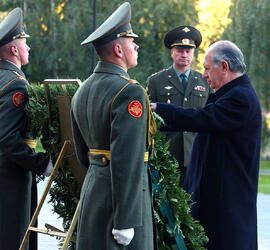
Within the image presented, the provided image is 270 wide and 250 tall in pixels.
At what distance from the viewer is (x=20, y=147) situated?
5.30 m

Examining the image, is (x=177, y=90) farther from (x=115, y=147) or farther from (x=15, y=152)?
(x=115, y=147)

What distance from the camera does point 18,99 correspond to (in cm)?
537

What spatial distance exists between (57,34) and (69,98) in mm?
36603

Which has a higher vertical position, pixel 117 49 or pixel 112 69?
pixel 117 49

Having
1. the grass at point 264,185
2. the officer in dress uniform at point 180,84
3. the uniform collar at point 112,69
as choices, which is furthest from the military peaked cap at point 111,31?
the grass at point 264,185

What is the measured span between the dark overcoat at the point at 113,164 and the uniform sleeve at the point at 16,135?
3.98ft

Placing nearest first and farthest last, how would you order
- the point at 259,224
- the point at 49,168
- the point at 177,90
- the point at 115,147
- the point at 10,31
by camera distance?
the point at 115,147 → the point at 49,168 → the point at 10,31 → the point at 177,90 → the point at 259,224

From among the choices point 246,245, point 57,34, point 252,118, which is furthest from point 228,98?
point 57,34

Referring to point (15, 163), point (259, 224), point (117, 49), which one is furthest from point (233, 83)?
point (259, 224)

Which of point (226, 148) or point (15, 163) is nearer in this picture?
point (226, 148)

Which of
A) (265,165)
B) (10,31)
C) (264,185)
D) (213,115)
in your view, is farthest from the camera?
(265,165)

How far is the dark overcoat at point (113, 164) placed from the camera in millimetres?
3793

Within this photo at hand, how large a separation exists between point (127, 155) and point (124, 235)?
45 centimetres

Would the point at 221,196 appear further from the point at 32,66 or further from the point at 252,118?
the point at 32,66
